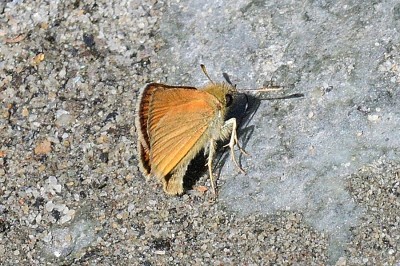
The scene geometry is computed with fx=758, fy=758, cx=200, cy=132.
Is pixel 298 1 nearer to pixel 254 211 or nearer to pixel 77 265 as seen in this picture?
pixel 254 211

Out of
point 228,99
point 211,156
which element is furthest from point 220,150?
point 228,99

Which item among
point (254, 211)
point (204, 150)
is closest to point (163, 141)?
point (204, 150)

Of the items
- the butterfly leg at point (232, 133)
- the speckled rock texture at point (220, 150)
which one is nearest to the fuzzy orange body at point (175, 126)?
the butterfly leg at point (232, 133)

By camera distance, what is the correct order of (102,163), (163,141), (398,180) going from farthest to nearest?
(102,163), (163,141), (398,180)

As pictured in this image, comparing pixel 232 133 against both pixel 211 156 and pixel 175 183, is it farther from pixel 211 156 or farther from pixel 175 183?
pixel 175 183

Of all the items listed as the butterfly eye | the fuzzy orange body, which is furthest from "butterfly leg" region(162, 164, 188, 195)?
the butterfly eye
